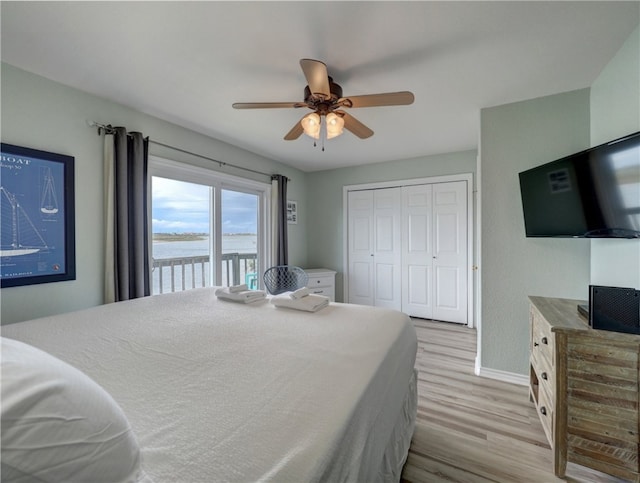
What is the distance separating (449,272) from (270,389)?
3.66 metres

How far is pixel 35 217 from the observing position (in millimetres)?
1905

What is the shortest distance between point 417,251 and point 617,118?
2.64 metres

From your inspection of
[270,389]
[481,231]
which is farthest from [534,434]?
[270,389]

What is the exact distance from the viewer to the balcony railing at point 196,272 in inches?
116

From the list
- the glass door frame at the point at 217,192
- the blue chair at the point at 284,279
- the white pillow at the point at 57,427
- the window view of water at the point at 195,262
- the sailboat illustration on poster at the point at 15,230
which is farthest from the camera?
the blue chair at the point at 284,279

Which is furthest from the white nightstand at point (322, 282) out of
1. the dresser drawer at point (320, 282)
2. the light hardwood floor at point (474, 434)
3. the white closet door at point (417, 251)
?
the light hardwood floor at point (474, 434)

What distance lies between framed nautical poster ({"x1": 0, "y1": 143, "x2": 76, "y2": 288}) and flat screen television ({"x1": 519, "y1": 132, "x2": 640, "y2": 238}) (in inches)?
138

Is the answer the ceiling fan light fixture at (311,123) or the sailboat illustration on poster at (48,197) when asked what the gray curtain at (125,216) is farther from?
the ceiling fan light fixture at (311,123)

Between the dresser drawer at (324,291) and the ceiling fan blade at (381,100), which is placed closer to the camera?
the ceiling fan blade at (381,100)

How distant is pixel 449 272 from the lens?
397 centimetres

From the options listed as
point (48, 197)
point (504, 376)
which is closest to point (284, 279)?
point (48, 197)

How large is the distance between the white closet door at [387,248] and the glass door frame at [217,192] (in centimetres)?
174

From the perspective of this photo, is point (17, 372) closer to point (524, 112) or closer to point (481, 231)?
point (481, 231)

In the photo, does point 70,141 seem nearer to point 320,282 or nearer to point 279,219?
point 279,219
